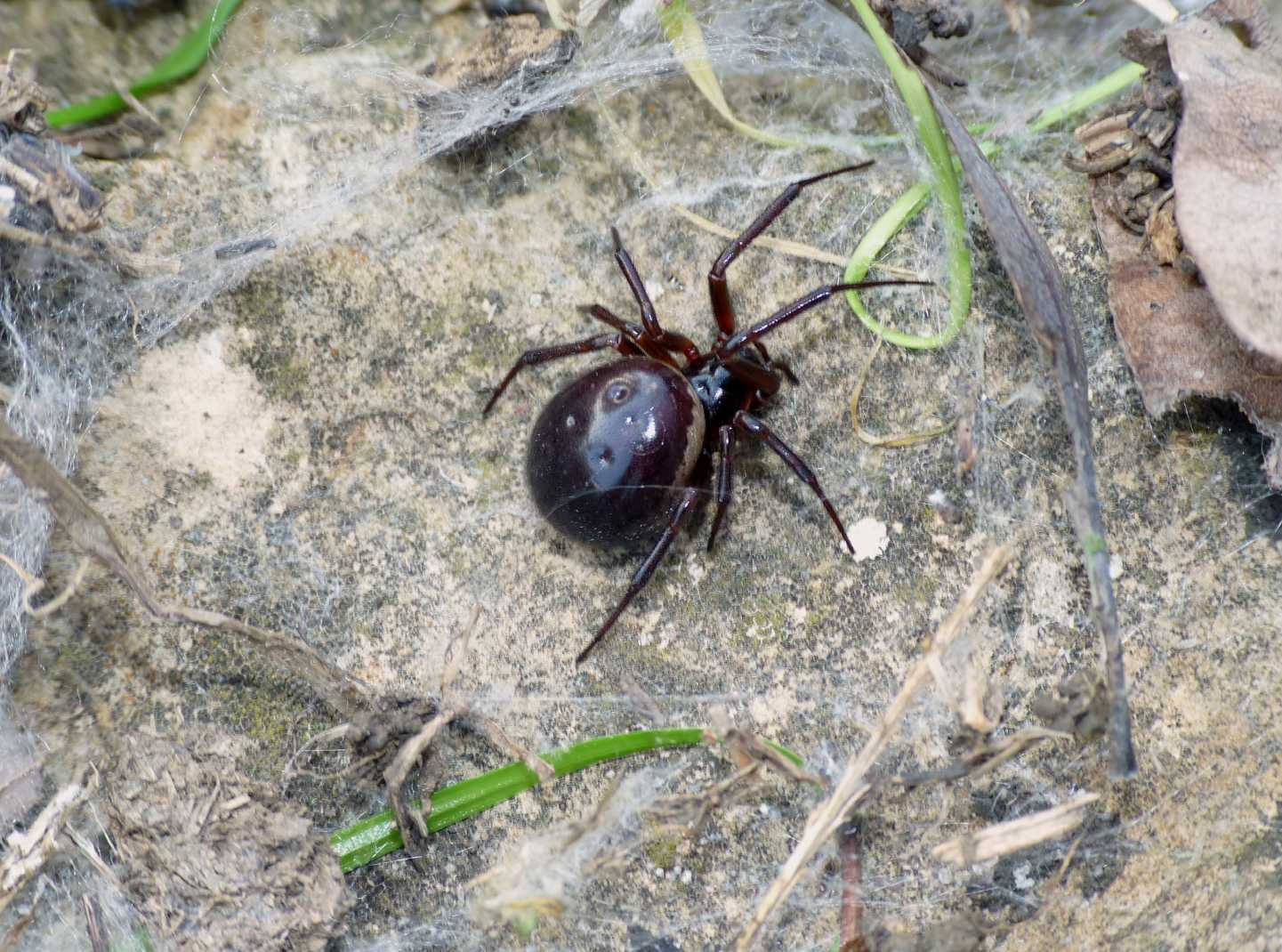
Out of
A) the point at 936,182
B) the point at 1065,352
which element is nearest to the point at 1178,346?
the point at 1065,352

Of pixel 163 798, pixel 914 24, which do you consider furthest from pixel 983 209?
pixel 163 798

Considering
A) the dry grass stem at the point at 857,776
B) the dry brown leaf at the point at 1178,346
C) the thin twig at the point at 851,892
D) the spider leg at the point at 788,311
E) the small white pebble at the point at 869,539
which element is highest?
the spider leg at the point at 788,311

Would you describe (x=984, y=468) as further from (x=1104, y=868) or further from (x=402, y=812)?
(x=402, y=812)

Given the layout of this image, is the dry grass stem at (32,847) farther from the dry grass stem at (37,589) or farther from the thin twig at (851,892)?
the thin twig at (851,892)

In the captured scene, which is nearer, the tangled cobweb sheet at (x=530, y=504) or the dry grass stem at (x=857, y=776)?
the dry grass stem at (x=857, y=776)

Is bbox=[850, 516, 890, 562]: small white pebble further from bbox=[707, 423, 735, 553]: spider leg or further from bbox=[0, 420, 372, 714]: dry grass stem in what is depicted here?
bbox=[0, 420, 372, 714]: dry grass stem

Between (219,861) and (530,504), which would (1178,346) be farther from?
(219,861)

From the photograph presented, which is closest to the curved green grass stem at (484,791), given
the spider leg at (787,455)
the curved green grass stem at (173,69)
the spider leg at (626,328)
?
the spider leg at (787,455)
